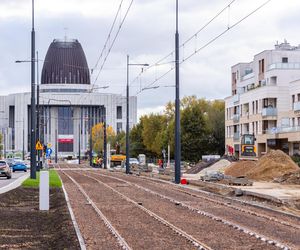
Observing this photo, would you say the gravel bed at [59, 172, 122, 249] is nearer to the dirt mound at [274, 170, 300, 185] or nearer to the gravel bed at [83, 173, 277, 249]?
the gravel bed at [83, 173, 277, 249]

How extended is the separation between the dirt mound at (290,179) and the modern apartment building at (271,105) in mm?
25949

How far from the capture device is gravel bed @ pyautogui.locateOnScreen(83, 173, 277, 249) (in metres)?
14.7

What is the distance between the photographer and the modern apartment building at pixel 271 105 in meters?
77.8

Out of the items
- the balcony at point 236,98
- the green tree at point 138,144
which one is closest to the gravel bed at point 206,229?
the balcony at point 236,98

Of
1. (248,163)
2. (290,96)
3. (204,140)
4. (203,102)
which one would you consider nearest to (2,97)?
(203,102)

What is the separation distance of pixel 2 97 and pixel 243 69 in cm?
10573

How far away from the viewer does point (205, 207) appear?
25453 millimetres

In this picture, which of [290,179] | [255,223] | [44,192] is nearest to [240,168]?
[290,179]

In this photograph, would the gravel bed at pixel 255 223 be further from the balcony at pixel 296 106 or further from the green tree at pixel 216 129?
the green tree at pixel 216 129

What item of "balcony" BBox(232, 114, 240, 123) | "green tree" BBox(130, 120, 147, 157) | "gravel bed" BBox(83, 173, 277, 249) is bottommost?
"gravel bed" BBox(83, 173, 277, 249)

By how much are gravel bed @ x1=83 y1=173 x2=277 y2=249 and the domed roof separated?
542 feet

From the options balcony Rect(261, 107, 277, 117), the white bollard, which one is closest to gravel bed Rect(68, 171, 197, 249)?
the white bollard

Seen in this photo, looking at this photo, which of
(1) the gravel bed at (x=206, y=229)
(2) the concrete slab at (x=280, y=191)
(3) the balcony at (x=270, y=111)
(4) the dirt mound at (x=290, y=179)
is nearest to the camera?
(1) the gravel bed at (x=206, y=229)

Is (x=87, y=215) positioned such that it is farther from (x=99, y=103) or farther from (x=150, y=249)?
(x=99, y=103)
